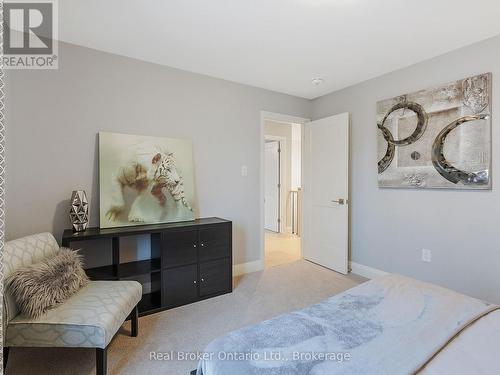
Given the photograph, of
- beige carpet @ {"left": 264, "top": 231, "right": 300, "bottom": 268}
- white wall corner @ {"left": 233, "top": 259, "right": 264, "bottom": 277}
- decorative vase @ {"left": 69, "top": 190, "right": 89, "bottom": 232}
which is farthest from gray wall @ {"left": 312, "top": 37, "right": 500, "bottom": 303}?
decorative vase @ {"left": 69, "top": 190, "right": 89, "bottom": 232}

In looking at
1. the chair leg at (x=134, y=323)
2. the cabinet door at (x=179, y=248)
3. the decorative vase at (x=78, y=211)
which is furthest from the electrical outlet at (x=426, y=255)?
the decorative vase at (x=78, y=211)

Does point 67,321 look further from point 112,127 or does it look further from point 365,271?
point 365,271

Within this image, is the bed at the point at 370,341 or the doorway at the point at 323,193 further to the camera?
the doorway at the point at 323,193

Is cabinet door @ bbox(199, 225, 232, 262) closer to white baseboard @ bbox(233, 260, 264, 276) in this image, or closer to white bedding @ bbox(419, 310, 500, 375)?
white baseboard @ bbox(233, 260, 264, 276)

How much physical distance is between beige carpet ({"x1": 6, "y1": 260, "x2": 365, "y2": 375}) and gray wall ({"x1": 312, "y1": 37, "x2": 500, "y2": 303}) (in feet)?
2.16

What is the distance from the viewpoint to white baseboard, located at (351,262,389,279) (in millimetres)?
3142

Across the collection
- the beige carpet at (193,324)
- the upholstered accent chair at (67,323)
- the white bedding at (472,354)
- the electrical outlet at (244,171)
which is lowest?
the beige carpet at (193,324)

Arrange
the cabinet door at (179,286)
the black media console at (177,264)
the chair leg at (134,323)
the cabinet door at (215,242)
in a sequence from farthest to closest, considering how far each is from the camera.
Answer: the cabinet door at (215,242), the cabinet door at (179,286), the black media console at (177,264), the chair leg at (134,323)

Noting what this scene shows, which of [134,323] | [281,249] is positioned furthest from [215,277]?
[281,249]

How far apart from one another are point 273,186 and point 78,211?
14.2 ft

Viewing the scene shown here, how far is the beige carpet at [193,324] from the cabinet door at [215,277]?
0.10 metres

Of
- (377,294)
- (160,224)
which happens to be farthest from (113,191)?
(377,294)

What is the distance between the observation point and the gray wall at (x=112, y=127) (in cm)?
219

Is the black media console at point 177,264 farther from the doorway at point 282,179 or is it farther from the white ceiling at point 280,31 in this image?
the doorway at point 282,179
